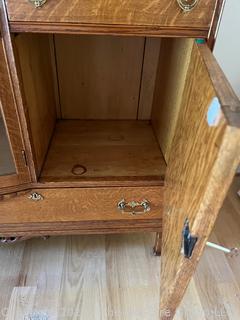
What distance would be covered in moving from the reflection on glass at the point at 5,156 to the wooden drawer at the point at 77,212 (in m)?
0.08

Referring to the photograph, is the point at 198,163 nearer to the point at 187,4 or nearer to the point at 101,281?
the point at 187,4

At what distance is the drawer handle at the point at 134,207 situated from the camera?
86cm

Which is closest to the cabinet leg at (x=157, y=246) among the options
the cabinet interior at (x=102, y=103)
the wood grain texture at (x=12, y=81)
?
the cabinet interior at (x=102, y=103)

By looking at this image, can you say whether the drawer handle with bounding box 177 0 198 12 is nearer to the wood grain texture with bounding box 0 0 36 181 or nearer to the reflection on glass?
the wood grain texture with bounding box 0 0 36 181

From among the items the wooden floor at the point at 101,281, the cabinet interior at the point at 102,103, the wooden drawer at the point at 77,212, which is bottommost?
the wooden floor at the point at 101,281

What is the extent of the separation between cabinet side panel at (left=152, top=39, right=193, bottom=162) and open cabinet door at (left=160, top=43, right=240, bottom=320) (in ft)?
0.37

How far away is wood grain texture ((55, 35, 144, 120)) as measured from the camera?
3.25 feet

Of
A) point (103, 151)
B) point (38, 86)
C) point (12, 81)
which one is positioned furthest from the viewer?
point (103, 151)

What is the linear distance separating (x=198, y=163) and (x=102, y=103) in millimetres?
694

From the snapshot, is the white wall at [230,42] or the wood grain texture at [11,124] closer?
the wood grain texture at [11,124]

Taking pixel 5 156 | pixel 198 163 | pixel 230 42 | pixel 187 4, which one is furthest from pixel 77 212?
pixel 230 42

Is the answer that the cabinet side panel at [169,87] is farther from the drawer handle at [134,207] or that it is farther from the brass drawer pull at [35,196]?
the brass drawer pull at [35,196]

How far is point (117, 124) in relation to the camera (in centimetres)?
113

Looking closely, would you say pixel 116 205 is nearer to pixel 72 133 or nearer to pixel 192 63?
pixel 72 133
